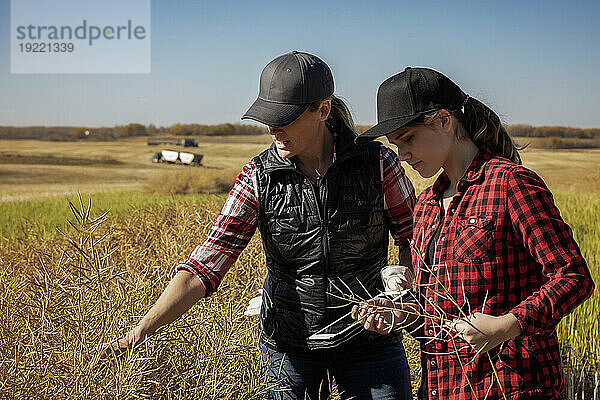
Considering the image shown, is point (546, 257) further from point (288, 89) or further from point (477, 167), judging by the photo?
point (288, 89)

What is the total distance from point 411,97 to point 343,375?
34.0 inches

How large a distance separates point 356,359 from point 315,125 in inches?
27.4

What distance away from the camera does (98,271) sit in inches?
68.0

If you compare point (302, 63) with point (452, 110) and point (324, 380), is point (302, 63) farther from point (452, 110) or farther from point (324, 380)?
point (324, 380)

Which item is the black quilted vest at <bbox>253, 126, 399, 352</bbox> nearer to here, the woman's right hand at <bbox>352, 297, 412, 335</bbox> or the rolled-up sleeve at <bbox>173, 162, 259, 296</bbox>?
the rolled-up sleeve at <bbox>173, 162, 259, 296</bbox>

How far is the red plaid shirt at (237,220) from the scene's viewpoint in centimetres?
200

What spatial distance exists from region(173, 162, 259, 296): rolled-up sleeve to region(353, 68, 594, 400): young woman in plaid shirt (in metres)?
0.41

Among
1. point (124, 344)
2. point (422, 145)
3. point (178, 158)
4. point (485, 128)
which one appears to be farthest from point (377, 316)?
point (178, 158)

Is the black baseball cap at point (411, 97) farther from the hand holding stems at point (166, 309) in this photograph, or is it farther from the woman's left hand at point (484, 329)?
the hand holding stems at point (166, 309)

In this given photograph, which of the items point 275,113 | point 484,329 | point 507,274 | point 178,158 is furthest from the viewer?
point 178,158

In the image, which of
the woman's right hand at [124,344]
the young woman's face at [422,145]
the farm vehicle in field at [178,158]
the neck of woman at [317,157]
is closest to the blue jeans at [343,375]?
the woman's right hand at [124,344]

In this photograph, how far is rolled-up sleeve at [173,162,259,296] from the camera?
2.00m

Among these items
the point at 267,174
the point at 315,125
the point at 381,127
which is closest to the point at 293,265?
the point at 267,174

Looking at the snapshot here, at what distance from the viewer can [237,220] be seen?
2.02 meters
